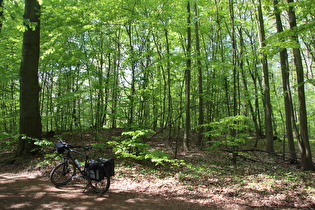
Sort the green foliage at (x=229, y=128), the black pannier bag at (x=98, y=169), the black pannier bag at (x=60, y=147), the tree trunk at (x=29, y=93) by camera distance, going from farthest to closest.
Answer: the tree trunk at (x=29, y=93), the green foliage at (x=229, y=128), the black pannier bag at (x=60, y=147), the black pannier bag at (x=98, y=169)

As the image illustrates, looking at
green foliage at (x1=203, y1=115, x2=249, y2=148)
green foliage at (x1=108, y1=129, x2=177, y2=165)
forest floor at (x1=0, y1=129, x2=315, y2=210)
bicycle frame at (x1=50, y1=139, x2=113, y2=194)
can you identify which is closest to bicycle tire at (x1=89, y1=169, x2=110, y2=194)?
bicycle frame at (x1=50, y1=139, x2=113, y2=194)

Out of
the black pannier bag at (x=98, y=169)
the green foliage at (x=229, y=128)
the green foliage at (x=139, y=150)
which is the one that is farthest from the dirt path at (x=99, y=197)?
the green foliage at (x=229, y=128)

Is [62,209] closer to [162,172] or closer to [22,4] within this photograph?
[162,172]

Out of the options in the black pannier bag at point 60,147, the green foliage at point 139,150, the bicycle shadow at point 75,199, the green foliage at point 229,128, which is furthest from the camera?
the green foliage at point 229,128

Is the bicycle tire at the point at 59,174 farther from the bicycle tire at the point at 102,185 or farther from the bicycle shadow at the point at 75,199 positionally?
the bicycle tire at the point at 102,185

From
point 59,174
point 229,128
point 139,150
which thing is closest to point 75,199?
point 59,174

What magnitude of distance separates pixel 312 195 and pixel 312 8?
5.16 meters

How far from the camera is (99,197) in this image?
13.7ft

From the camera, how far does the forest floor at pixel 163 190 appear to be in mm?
3877

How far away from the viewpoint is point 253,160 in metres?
8.74

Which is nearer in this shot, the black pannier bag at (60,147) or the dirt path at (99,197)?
the dirt path at (99,197)

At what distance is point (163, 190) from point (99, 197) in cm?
164

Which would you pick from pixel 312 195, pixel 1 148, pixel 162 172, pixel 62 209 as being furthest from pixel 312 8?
pixel 1 148

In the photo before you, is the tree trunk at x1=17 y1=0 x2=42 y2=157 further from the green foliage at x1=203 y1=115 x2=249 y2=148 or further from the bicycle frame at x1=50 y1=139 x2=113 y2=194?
the green foliage at x1=203 y1=115 x2=249 y2=148
